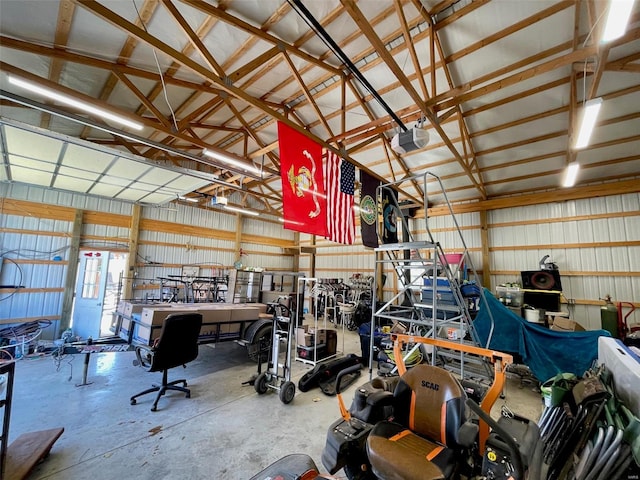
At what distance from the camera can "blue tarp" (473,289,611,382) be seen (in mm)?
4156

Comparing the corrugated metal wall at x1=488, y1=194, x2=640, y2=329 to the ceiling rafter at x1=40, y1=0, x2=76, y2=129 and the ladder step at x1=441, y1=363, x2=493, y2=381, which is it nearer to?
the ladder step at x1=441, y1=363, x2=493, y2=381

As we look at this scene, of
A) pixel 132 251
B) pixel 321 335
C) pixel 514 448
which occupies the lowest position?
pixel 321 335

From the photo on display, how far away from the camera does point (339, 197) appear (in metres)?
5.86

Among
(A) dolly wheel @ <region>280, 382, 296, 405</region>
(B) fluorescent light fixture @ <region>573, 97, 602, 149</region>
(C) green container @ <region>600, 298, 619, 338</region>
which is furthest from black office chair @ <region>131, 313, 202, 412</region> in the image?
(C) green container @ <region>600, 298, 619, 338</region>

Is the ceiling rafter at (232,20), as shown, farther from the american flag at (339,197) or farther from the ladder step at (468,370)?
the ladder step at (468,370)

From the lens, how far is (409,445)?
1880 millimetres

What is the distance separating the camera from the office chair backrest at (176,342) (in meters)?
3.53

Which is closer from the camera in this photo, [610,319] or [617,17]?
[617,17]

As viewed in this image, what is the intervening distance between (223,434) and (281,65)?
6.15 metres

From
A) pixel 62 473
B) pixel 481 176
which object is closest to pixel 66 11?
pixel 62 473

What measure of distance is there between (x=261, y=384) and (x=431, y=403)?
283cm

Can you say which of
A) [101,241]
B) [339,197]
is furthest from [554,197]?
[101,241]

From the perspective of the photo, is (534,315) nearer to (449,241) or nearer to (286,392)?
(449,241)

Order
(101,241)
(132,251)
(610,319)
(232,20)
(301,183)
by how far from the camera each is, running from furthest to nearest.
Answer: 1. (132,251)
2. (101,241)
3. (610,319)
4. (301,183)
5. (232,20)
